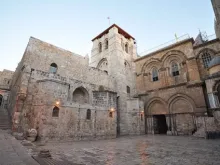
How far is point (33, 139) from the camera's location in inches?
374

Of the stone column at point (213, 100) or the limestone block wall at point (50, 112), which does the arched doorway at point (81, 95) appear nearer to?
the limestone block wall at point (50, 112)

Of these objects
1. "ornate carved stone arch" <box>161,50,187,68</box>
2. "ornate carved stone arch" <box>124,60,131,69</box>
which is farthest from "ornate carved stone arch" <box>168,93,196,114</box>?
"ornate carved stone arch" <box>124,60,131,69</box>

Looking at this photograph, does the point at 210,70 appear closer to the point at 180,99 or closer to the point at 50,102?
the point at 180,99

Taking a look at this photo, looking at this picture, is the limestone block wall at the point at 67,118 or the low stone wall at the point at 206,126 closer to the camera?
the limestone block wall at the point at 67,118

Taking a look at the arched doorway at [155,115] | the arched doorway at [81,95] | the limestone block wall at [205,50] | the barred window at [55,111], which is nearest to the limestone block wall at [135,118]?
the arched doorway at [155,115]

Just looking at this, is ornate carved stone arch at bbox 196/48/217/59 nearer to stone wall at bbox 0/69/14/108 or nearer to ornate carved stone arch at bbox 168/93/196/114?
ornate carved stone arch at bbox 168/93/196/114

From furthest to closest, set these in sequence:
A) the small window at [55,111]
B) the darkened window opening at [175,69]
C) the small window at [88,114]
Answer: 1. the darkened window opening at [175,69]
2. the small window at [88,114]
3. the small window at [55,111]

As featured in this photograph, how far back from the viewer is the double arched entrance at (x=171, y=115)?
16391mm

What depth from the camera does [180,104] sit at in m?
17.4

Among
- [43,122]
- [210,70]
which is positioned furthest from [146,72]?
[43,122]

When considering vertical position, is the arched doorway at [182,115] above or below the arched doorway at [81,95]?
below

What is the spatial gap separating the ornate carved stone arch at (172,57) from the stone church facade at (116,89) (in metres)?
0.13

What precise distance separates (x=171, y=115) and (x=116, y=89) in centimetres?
816

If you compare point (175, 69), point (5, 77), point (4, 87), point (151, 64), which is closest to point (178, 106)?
point (175, 69)
